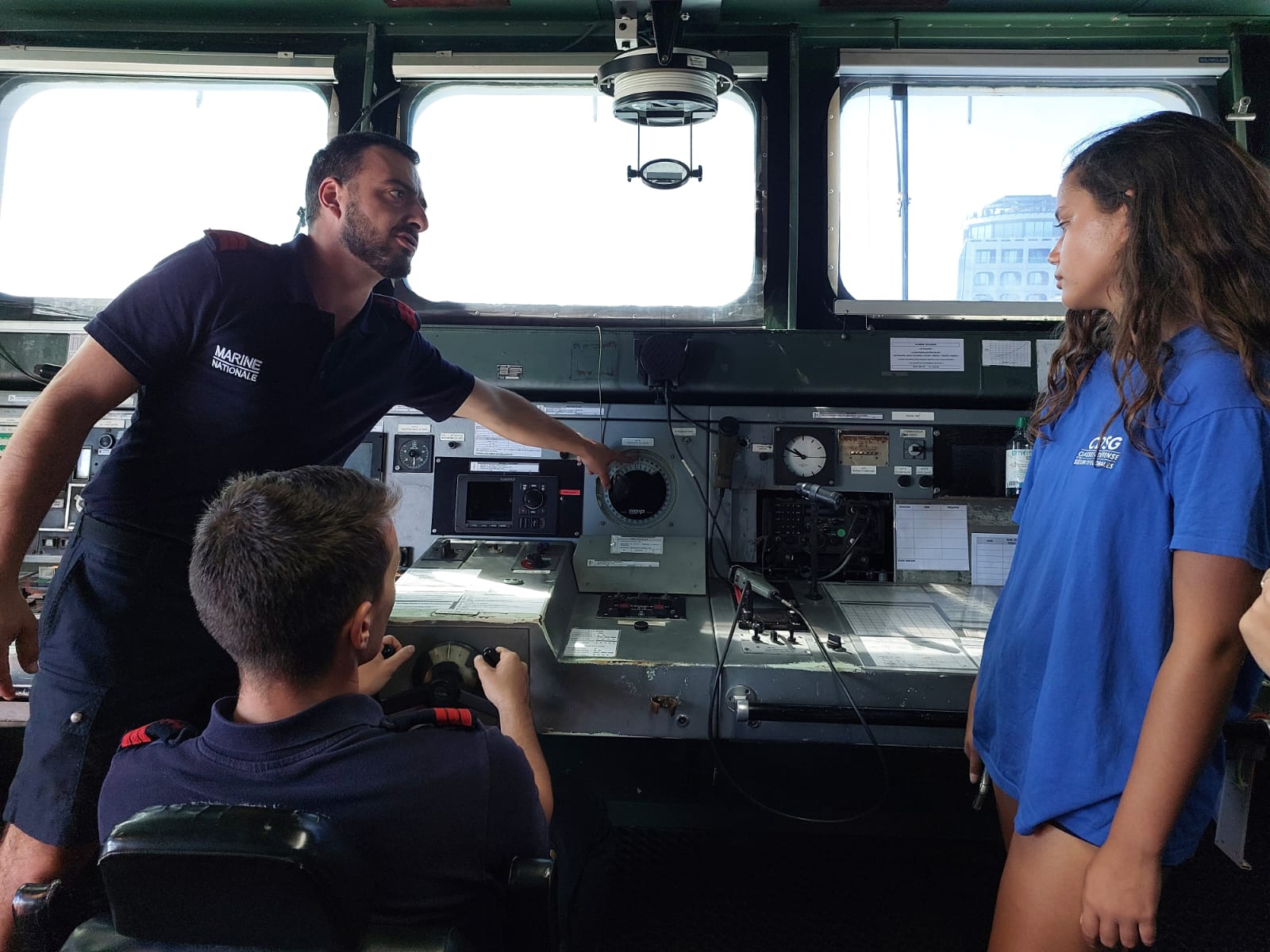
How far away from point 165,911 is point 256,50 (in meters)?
2.74

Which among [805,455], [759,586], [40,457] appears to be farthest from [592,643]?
[40,457]

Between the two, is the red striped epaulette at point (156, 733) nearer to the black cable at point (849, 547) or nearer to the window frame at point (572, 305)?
the black cable at point (849, 547)

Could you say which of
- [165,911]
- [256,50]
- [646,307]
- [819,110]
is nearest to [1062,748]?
[165,911]

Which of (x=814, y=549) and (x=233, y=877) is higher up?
(x=814, y=549)

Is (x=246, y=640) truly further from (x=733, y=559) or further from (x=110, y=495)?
(x=733, y=559)

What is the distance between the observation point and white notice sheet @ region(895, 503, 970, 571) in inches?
78.2

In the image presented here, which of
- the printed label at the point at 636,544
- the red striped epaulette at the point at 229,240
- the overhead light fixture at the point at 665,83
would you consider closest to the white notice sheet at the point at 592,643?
the printed label at the point at 636,544

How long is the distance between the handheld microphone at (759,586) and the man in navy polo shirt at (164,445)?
0.95m

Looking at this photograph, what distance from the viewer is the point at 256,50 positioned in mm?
2480

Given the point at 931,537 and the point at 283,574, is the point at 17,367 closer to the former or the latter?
the point at 283,574

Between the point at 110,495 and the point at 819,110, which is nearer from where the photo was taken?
the point at 110,495

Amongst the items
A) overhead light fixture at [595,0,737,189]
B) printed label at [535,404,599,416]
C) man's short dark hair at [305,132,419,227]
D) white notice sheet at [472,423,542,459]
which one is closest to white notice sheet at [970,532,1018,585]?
printed label at [535,404,599,416]

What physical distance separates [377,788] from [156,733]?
299mm

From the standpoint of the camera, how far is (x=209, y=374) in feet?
4.45
